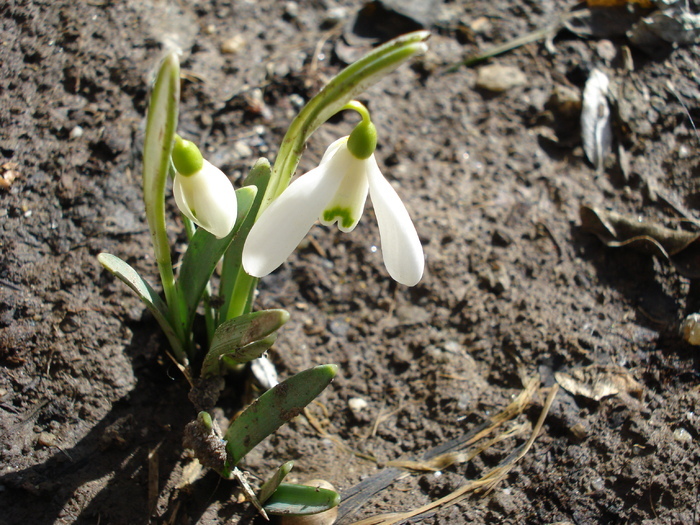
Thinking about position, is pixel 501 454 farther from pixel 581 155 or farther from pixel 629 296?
pixel 581 155

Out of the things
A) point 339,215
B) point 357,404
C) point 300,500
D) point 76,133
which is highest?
point 339,215

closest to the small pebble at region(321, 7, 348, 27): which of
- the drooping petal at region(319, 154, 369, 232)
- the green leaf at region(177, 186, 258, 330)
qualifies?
the green leaf at region(177, 186, 258, 330)

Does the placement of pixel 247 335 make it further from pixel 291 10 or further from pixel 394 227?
pixel 291 10

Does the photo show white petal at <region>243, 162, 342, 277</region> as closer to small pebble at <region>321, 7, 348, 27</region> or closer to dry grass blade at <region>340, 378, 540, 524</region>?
dry grass blade at <region>340, 378, 540, 524</region>

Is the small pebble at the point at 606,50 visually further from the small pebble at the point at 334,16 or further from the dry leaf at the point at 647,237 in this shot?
the small pebble at the point at 334,16

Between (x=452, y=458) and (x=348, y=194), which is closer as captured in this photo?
(x=348, y=194)

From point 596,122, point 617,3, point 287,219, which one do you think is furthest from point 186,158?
point 617,3
